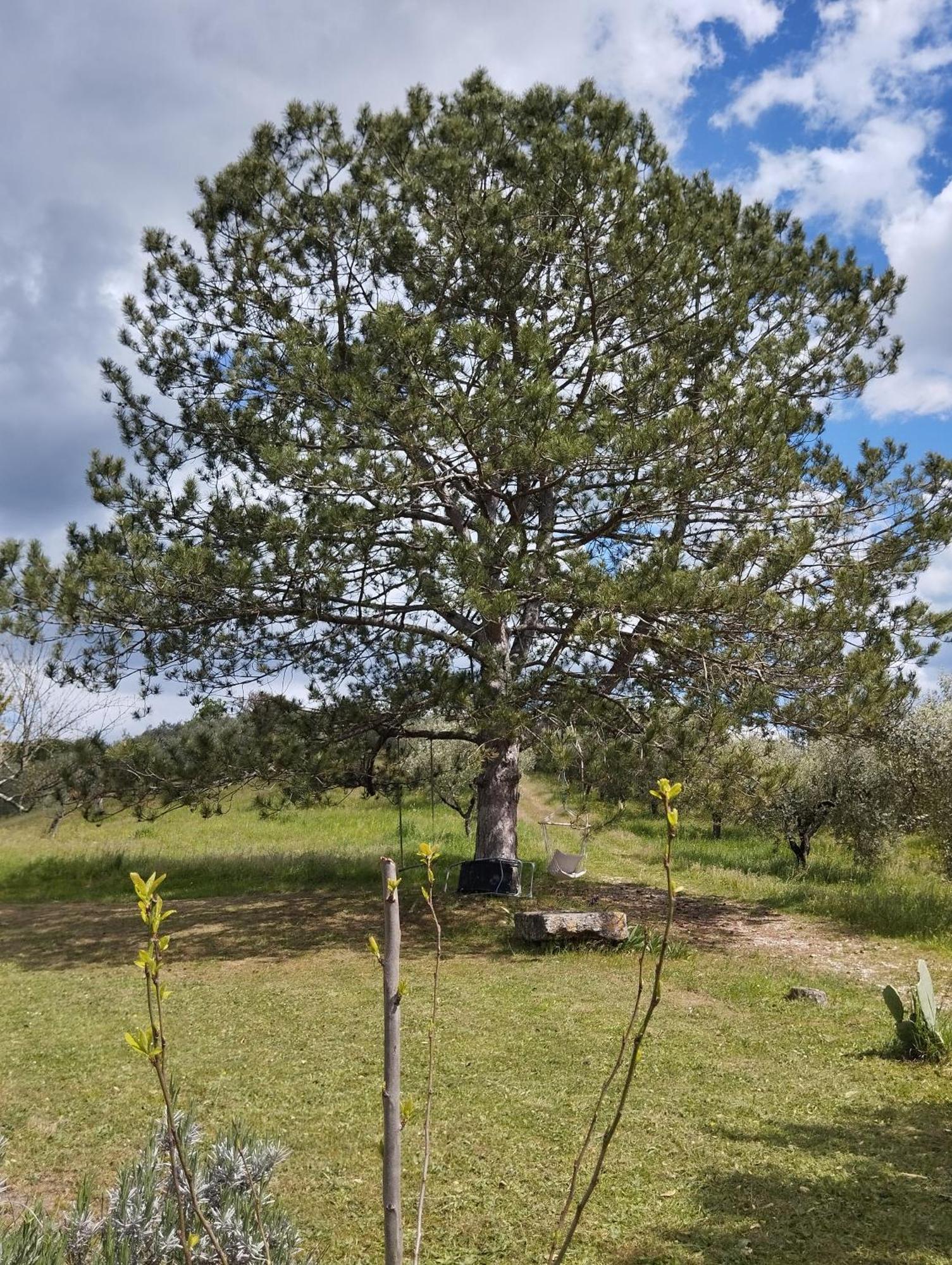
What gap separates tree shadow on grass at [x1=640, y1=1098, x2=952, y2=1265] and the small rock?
8.38 ft

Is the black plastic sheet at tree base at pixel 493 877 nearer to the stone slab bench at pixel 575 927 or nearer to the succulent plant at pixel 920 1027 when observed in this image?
the stone slab bench at pixel 575 927

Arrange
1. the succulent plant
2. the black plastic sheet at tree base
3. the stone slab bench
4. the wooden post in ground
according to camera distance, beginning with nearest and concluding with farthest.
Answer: the wooden post in ground < the succulent plant < the stone slab bench < the black plastic sheet at tree base

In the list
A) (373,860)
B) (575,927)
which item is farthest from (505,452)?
(373,860)

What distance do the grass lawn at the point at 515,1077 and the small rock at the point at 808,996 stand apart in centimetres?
11

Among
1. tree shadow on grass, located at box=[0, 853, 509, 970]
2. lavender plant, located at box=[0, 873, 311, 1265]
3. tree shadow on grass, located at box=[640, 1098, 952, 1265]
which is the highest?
lavender plant, located at box=[0, 873, 311, 1265]

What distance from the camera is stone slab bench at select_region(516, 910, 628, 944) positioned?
9273 mm

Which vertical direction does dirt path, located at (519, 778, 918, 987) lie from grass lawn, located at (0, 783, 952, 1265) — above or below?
above

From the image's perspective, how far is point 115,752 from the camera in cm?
969

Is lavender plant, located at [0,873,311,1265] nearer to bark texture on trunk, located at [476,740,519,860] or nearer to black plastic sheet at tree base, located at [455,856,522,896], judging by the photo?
Answer: black plastic sheet at tree base, located at [455,856,522,896]

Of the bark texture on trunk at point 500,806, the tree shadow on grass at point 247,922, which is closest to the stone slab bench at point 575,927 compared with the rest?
the tree shadow on grass at point 247,922

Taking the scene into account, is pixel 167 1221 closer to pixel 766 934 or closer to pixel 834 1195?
pixel 834 1195

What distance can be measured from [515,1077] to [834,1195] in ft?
6.85

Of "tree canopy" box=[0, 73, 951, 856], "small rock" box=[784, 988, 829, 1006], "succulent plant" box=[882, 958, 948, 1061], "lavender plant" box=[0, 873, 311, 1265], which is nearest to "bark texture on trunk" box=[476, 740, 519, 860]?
"tree canopy" box=[0, 73, 951, 856]

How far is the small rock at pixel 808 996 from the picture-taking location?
7.51 metres
